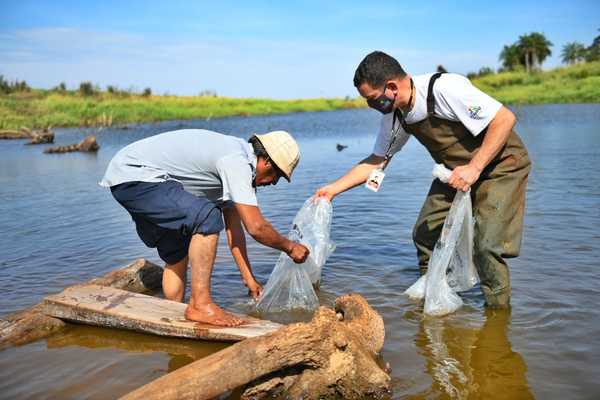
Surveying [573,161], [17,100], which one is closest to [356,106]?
[17,100]

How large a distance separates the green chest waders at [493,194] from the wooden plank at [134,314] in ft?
5.40

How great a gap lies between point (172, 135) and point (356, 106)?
215ft

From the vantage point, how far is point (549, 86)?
140 feet

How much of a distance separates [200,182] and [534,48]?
73.9m

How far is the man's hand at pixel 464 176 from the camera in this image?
12.3 ft

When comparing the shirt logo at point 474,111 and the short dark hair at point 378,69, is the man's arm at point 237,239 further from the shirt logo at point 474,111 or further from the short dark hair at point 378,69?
the shirt logo at point 474,111

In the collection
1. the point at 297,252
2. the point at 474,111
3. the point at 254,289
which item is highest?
the point at 474,111

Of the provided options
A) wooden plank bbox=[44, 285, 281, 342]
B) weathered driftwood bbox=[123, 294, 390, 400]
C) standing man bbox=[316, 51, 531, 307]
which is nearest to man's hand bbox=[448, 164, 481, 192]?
standing man bbox=[316, 51, 531, 307]

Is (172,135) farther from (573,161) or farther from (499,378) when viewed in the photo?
(573,161)

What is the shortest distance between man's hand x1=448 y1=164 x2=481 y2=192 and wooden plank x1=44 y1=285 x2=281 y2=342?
1.57m

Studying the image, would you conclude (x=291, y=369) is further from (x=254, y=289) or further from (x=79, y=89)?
(x=79, y=89)

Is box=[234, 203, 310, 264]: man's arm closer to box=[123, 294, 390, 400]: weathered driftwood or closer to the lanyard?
box=[123, 294, 390, 400]: weathered driftwood

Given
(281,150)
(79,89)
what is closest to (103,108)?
(79,89)

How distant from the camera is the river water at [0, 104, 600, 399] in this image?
3170mm
